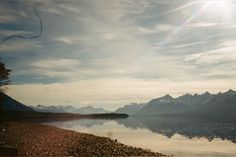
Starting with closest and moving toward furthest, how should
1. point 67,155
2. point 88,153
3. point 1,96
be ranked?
point 67,155
point 88,153
point 1,96

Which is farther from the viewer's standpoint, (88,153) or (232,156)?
(232,156)

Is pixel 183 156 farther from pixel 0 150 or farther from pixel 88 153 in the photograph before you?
pixel 0 150

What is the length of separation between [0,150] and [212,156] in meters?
40.6

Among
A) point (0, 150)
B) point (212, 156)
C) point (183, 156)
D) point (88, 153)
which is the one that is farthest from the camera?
point (212, 156)

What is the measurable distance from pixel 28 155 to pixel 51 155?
2323mm

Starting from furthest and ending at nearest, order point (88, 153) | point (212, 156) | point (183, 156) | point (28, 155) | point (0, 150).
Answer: point (212, 156)
point (183, 156)
point (88, 153)
point (28, 155)
point (0, 150)

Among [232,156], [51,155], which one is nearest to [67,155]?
[51,155]

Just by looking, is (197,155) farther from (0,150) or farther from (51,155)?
(0,150)

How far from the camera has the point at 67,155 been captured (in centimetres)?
3422

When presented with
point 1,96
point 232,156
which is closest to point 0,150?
point 232,156

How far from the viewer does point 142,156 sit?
36531 millimetres

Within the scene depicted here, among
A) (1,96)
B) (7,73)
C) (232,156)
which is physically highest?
(7,73)

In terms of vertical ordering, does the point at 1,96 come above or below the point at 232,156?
above

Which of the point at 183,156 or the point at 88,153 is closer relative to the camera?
the point at 88,153
